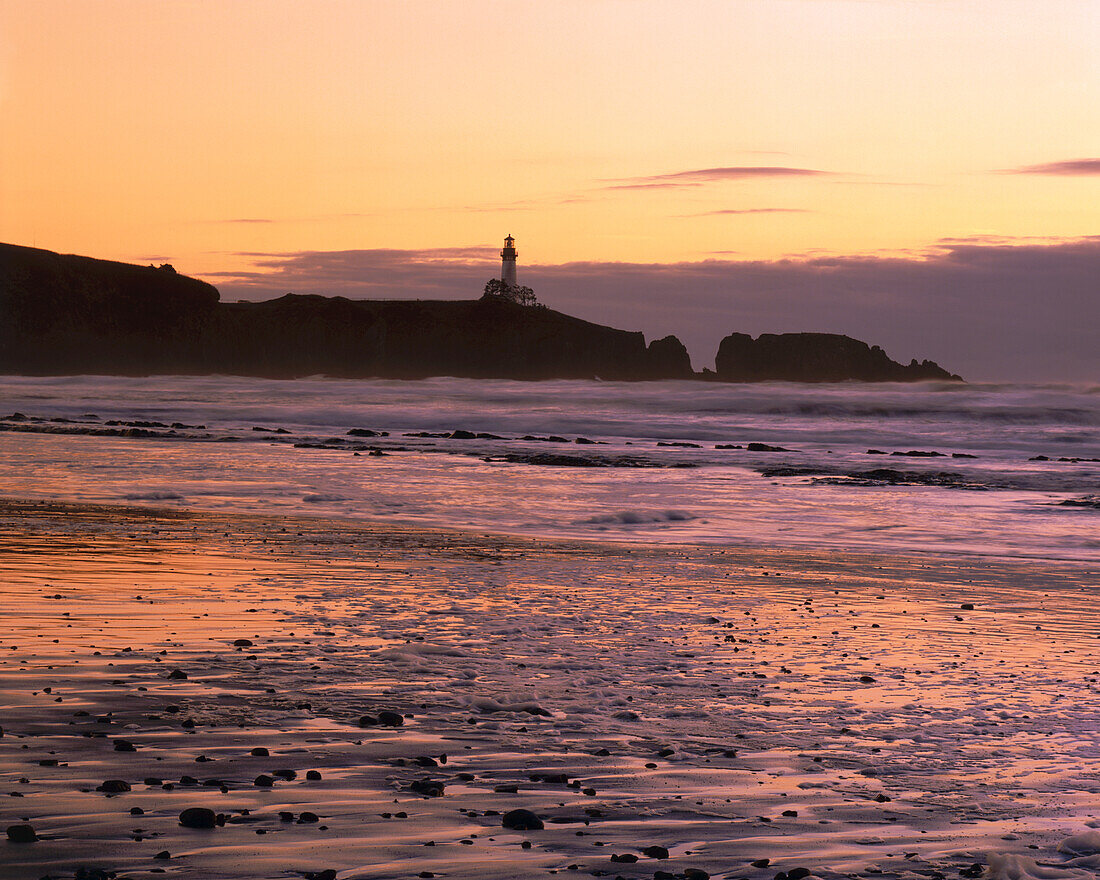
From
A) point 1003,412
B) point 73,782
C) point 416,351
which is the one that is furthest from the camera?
point 416,351

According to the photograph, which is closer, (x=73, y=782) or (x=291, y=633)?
(x=73, y=782)

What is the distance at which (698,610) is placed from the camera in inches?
357

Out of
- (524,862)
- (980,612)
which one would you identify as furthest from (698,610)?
(524,862)

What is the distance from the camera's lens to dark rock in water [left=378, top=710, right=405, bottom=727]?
18.5ft

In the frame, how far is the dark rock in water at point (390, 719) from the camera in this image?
18.5 ft

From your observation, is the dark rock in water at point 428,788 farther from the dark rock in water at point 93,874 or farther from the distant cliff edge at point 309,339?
the distant cliff edge at point 309,339

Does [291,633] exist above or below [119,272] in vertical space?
below

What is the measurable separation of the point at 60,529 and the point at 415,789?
932 centimetres

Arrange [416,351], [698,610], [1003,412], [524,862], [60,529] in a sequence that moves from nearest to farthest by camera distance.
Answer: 1. [524,862]
2. [698,610]
3. [60,529]
4. [1003,412]
5. [416,351]

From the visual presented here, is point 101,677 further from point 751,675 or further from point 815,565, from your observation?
point 815,565

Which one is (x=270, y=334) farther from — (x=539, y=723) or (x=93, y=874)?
(x=93, y=874)

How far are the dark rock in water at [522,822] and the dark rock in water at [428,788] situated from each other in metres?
0.37

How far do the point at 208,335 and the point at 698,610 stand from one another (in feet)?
514

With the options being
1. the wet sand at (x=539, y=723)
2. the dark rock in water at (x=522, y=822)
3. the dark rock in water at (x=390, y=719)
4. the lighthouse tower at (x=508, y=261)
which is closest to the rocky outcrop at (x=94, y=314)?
the lighthouse tower at (x=508, y=261)
